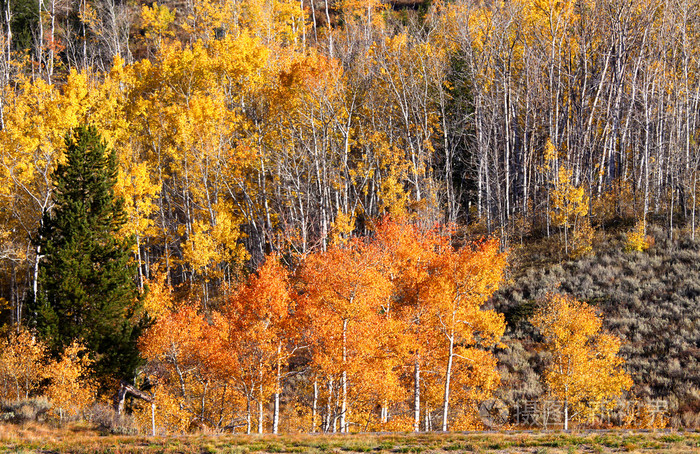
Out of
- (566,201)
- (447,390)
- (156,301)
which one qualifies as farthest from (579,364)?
(156,301)

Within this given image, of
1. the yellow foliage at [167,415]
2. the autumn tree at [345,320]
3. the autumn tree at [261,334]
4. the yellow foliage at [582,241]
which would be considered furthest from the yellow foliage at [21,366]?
the yellow foliage at [582,241]

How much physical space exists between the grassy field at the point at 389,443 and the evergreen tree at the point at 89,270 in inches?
341

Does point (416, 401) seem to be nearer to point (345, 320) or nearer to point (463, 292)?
point (345, 320)

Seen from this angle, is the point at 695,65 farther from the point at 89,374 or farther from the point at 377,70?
the point at 89,374

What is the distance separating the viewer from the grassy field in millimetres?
13289

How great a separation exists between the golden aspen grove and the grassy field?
13.6 feet

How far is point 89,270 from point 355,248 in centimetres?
1147

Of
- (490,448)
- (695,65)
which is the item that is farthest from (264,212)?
(695,65)

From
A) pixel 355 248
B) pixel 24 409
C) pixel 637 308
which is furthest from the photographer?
pixel 637 308

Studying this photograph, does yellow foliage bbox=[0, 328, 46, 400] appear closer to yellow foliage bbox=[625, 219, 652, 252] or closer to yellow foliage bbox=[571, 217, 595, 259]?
yellow foliage bbox=[571, 217, 595, 259]

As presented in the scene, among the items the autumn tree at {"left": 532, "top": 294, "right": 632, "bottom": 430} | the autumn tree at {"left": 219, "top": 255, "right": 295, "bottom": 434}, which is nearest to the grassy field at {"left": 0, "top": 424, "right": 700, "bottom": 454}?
the autumn tree at {"left": 532, "top": 294, "right": 632, "bottom": 430}

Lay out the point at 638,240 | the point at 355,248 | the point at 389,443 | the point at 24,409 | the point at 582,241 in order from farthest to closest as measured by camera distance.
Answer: the point at 582,241 < the point at 638,240 < the point at 355,248 < the point at 24,409 < the point at 389,443

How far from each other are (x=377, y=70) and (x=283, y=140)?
857cm

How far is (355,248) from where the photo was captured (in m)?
25.1
